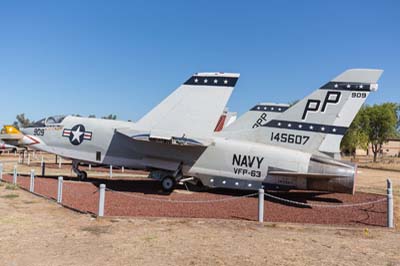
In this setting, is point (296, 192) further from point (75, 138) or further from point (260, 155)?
point (75, 138)

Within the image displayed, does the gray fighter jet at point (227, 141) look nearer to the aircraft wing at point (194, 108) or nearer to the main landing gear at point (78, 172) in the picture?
the aircraft wing at point (194, 108)

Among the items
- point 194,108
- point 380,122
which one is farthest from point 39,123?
point 380,122

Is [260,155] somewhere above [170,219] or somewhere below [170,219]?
above

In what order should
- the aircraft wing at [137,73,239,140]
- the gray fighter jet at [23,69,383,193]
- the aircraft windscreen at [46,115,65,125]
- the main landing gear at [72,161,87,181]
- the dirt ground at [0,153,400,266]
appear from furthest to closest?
1. the main landing gear at [72,161,87,181]
2. the aircraft windscreen at [46,115,65,125]
3. the aircraft wing at [137,73,239,140]
4. the gray fighter jet at [23,69,383,193]
5. the dirt ground at [0,153,400,266]

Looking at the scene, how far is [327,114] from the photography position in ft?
47.0

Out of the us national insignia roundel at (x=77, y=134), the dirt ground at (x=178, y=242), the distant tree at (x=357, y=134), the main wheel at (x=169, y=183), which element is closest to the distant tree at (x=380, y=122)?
the distant tree at (x=357, y=134)

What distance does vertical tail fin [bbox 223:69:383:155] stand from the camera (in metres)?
14.0

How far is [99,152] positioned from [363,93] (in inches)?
431

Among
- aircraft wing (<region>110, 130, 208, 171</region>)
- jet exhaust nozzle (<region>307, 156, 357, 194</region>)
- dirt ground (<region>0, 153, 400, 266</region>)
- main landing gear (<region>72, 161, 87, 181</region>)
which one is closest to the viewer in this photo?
dirt ground (<region>0, 153, 400, 266</region>)

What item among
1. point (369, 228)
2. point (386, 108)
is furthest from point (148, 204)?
point (386, 108)

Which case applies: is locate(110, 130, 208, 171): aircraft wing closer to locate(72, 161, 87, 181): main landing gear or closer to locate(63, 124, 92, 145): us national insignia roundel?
locate(63, 124, 92, 145): us national insignia roundel

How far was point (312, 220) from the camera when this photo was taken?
33.7 feet

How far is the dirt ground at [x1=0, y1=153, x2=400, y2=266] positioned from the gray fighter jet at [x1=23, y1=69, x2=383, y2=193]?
4890mm

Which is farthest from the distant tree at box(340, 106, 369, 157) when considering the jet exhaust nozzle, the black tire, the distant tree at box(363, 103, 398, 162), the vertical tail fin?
the black tire
